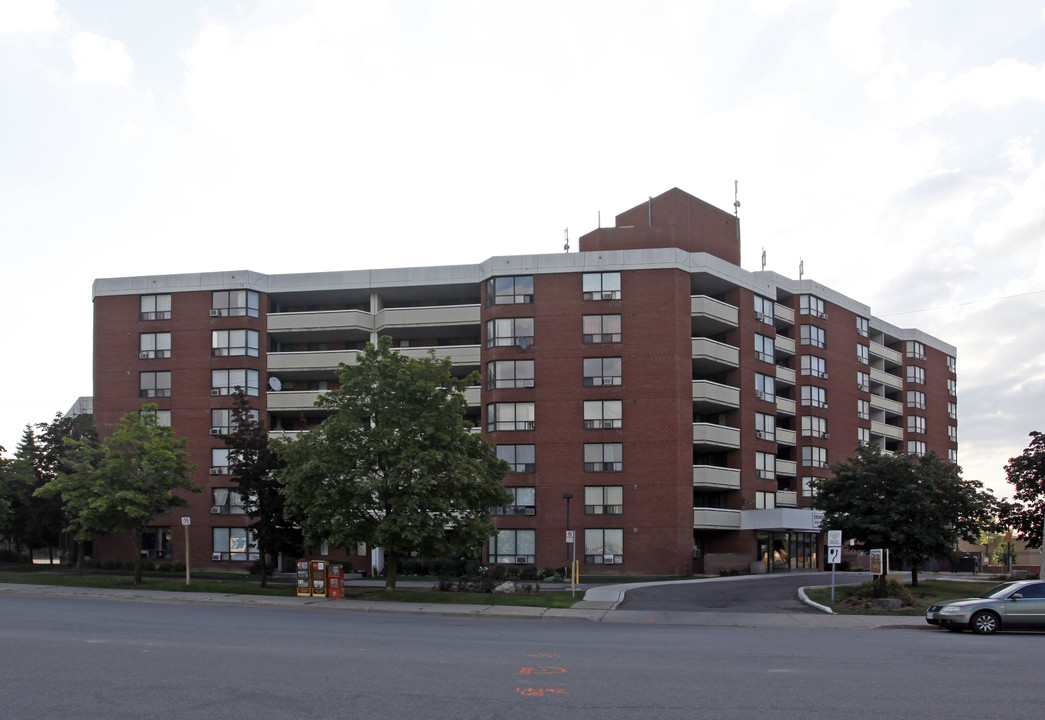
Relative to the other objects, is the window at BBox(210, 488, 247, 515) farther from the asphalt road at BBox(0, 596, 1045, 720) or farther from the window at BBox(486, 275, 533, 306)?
the asphalt road at BBox(0, 596, 1045, 720)

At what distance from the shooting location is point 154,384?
5859 cm

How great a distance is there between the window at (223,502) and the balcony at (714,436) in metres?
28.6

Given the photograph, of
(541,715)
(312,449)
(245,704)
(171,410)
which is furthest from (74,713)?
(171,410)

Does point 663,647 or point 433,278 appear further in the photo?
point 433,278

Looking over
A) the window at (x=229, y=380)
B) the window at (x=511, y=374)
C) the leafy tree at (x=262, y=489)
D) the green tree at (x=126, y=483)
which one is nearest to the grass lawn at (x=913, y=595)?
the leafy tree at (x=262, y=489)

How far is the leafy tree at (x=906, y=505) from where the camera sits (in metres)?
34.8

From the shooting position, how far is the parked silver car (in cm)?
2353

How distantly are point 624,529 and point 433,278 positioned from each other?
1966cm

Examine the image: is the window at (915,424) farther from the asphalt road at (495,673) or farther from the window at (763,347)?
the asphalt road at (495,673)

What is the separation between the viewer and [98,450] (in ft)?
132

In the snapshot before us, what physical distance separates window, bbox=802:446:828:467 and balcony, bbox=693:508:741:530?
12.6m

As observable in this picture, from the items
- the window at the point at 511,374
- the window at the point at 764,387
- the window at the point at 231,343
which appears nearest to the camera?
the window at the point at 511,374

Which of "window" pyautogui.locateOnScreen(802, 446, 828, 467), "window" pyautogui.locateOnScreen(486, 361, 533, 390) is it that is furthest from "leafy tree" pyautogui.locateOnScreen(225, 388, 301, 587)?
"window" pyautogui.locateOnScreen(802, 446, 828, 467)

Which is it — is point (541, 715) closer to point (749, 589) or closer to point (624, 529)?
point (749, 589)
